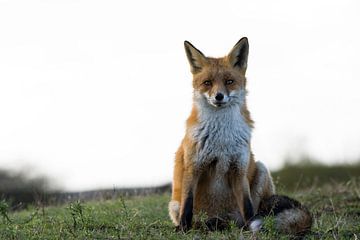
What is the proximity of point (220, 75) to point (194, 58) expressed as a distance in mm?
519

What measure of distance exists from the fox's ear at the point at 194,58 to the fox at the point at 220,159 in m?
0.01

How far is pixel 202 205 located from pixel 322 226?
1.53m

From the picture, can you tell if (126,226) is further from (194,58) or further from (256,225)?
(194,58)

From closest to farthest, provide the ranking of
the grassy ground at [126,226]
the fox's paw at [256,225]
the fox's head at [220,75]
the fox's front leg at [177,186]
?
the grassy ground at [126,226], the fox's paw at [256,225], the fox's head at [220,75], the fox's front leg at [177,186]

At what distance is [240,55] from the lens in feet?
26.6

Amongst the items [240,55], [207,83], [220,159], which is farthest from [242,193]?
[240,55]

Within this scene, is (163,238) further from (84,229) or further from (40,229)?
(40,229)

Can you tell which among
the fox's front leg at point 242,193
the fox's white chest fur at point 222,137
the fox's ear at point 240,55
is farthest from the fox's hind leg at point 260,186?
the fox's ear at point 240,55

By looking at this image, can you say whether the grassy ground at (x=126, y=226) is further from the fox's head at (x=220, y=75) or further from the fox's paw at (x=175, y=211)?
the fox's head at (x=220, y=75)

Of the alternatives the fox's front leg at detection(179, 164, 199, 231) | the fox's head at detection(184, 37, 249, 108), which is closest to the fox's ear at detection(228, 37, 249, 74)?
the fox's head at detection(184, 37, 249, 108)

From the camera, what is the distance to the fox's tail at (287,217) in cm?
738

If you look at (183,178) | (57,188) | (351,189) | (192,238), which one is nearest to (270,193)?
(183,178)

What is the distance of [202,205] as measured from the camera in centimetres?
789

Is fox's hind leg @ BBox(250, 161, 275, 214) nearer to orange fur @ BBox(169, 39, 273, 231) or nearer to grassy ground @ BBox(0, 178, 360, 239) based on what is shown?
orange fur @ BBox(169, 39, 273, 231)
